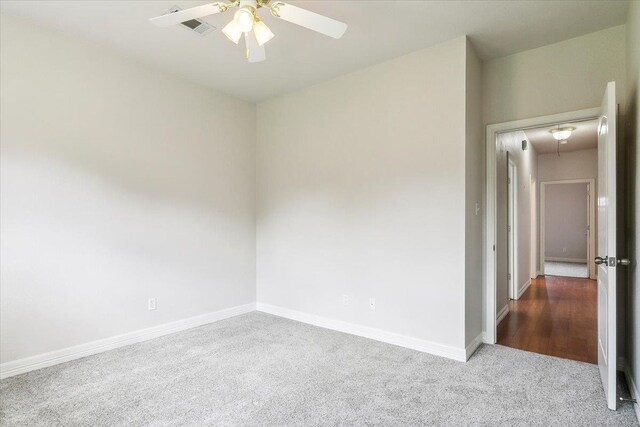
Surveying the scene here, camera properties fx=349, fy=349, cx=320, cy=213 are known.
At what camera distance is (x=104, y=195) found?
3.16 metres

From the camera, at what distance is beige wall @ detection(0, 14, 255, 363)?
8.80 ft

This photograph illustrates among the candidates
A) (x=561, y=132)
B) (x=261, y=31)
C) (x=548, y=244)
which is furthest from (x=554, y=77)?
(x=548, y=244)

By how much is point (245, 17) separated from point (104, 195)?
7.07 ft

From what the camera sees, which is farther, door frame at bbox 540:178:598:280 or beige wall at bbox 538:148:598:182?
beige wall at bbox 538:148:598:182

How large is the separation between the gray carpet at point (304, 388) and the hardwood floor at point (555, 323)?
0.33 meters

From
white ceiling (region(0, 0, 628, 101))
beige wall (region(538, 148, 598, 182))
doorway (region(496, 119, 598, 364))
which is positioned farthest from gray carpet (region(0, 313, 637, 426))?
beige wall (region(538, 148, 598, 182))

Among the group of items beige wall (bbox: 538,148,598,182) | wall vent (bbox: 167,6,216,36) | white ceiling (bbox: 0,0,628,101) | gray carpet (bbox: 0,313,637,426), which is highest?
white ceiling (bbox: 0,0,628,101)

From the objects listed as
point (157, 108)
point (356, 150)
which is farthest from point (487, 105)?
point (157, 108)

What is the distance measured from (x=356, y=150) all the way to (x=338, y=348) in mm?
1964

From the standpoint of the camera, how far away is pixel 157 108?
3574 millimetres

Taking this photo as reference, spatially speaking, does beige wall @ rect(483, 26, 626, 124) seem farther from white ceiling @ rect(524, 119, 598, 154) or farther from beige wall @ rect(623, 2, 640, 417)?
white ceiling @ rect(524, 119, 598, 154)

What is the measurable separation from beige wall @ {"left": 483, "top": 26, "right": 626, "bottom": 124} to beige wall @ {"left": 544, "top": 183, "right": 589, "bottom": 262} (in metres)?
7.87

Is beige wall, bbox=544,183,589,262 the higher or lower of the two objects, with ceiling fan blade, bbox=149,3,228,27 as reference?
lower

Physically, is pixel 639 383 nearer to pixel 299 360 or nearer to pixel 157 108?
pixel 299 360
